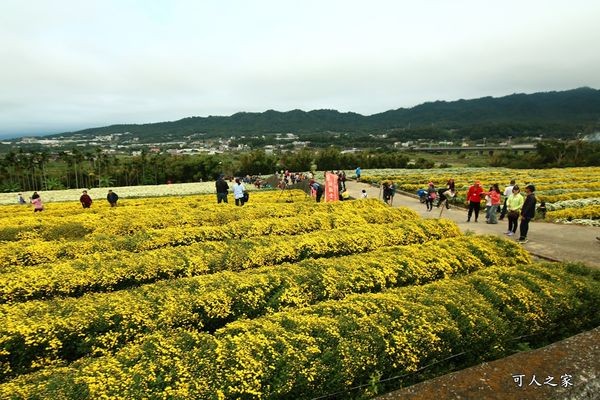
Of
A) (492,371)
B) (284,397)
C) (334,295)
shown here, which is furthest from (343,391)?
(334,295)

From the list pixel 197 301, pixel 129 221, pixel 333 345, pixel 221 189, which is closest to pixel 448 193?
pixel 221 189

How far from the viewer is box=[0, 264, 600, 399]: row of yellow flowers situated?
4.65 metres

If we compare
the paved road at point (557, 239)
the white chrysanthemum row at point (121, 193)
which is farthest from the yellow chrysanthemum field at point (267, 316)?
the white chrysanthemum row at point (121, 193)

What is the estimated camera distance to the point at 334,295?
26.3ft

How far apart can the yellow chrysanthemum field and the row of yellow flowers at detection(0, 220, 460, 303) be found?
0.03 m

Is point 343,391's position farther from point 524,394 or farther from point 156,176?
point 156,176

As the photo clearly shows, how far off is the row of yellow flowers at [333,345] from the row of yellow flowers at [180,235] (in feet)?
22.2

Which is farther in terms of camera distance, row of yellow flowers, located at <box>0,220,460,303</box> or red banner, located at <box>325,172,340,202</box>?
red banner, located at <box>325,172,340,202</box>

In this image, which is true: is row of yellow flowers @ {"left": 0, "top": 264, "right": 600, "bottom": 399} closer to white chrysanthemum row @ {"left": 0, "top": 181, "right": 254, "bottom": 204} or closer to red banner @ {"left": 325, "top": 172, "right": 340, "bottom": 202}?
red banner @ {"left": 325, "top": 172, "right": 340, "bottom": 202}

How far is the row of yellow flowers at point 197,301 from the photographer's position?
20.3 ft

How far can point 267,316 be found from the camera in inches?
258

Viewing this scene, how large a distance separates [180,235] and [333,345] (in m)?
8.85

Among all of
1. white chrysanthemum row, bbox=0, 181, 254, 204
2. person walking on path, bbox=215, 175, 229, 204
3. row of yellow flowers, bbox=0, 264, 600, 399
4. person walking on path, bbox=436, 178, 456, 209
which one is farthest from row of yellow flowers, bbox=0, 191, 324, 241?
white chrysanthemum row, bbox=0, 181, 254, 204

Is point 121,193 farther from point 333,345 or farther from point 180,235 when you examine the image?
point 333,345
